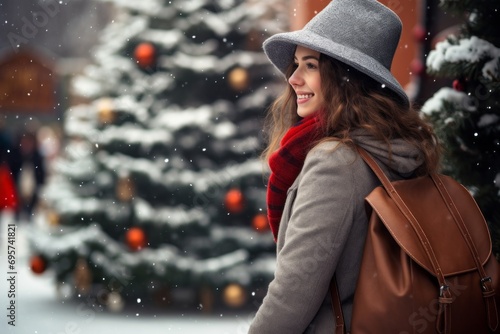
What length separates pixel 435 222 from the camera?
2301 millimetres

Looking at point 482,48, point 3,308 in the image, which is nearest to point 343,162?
point 482,48

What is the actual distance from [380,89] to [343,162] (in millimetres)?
438

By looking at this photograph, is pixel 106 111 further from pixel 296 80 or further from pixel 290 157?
pixel 290 157

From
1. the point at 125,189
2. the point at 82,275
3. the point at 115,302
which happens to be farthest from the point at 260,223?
the point at 82,275

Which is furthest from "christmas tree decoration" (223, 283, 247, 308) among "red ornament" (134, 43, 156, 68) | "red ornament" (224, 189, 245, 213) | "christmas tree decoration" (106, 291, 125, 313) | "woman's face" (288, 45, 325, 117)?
"woman's face" (288, 45, 325, 117)

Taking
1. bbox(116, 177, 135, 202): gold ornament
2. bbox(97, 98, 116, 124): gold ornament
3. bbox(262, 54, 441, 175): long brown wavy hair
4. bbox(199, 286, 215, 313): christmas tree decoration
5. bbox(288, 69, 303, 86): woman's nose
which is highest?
bbox(288, 69, 303, 86): woman's nose

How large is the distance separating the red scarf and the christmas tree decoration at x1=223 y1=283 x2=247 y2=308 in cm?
561

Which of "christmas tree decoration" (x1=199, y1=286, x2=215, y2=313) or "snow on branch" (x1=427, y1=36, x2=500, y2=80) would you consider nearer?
"snow on branch" (x1=427, y1=36, x2=500, y2=80)

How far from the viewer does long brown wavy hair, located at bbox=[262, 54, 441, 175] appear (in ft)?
8.04

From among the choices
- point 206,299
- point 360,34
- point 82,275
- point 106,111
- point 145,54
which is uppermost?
point 360,34

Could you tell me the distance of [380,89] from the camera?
2.61 m

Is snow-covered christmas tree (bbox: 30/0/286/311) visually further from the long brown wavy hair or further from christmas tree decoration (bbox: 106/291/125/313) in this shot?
the long brown wavy hair

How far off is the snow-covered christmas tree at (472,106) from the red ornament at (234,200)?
4.20 m

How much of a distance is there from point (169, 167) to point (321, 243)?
6149 millimetres
